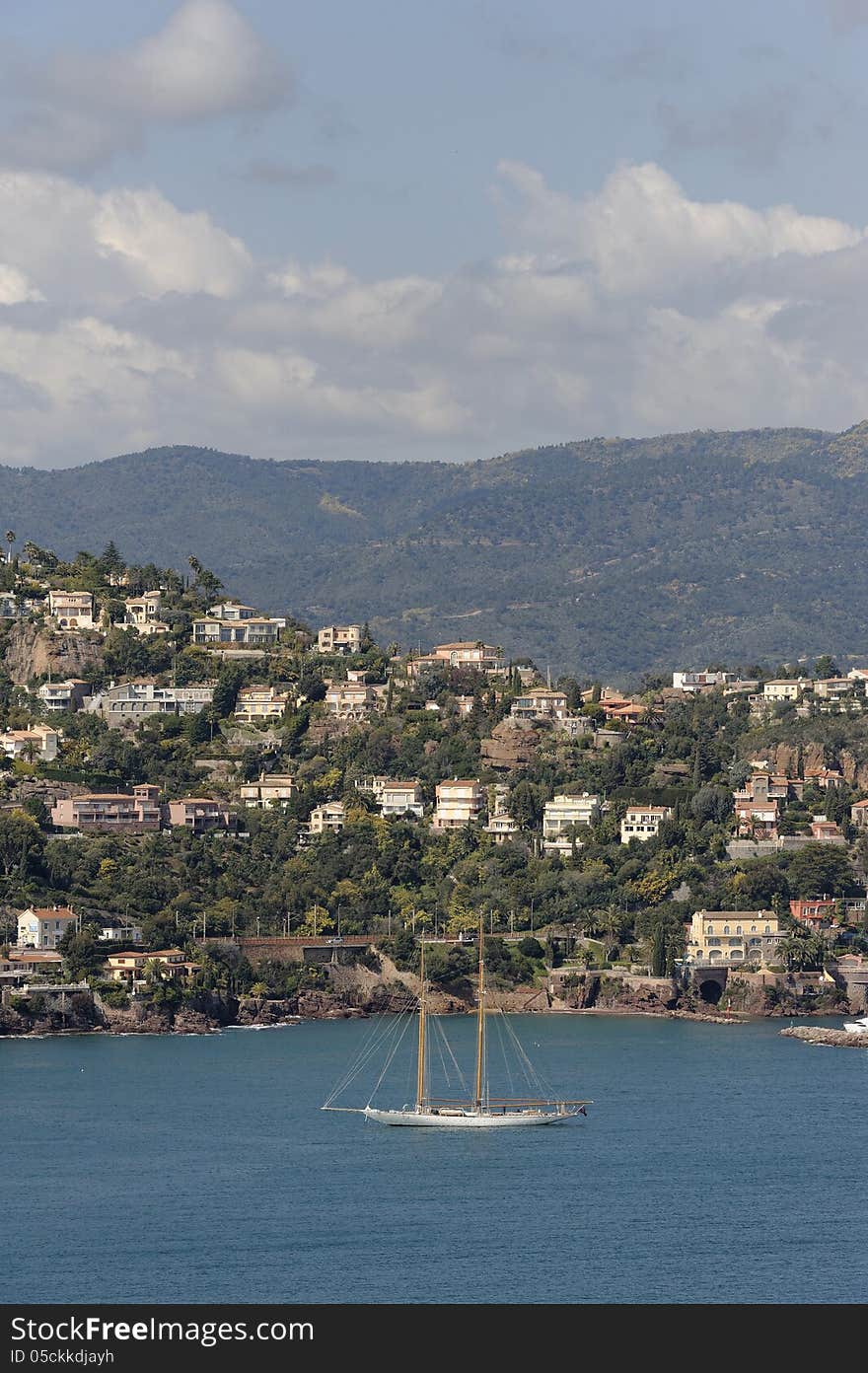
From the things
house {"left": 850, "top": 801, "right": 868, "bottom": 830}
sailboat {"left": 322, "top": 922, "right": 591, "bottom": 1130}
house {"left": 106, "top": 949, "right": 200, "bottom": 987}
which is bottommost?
sailboat {"left": 322, "top": 922, "right": 591, "bottom": 1130}

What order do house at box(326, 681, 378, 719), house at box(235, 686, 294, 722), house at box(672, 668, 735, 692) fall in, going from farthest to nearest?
house at box(672, 668, 735, 692) → house at box(235, 686, 294, 722) → house at box(326, 681, 378, 719)

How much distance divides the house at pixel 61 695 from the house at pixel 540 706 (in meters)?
18.2

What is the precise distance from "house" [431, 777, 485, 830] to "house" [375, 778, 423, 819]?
0.98m

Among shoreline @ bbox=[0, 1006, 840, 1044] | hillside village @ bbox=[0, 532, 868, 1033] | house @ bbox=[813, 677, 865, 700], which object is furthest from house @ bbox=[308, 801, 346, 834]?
→ house @ bbox=[813, 677, 865, 700]

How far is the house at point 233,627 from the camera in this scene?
11906 centimetres

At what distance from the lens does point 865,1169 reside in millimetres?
52125

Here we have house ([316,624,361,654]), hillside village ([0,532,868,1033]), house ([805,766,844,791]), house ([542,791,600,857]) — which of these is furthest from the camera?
house ([316,624,361,654])

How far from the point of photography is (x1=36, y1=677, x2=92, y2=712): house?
111 metres

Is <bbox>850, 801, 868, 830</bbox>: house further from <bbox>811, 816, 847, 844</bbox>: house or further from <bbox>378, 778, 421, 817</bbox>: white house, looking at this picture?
<bbox>378, 778, 421, 817</bbox>: white house

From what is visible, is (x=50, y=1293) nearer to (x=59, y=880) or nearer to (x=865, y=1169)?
(x=865, y=1169)

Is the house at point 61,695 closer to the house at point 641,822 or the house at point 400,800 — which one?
the house at point 400,800

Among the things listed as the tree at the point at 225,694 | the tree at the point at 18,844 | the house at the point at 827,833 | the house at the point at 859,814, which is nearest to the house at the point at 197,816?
the tree at the point at 18,844

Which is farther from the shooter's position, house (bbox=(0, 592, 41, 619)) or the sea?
house (bbox=(0, 592, 41, 619))
